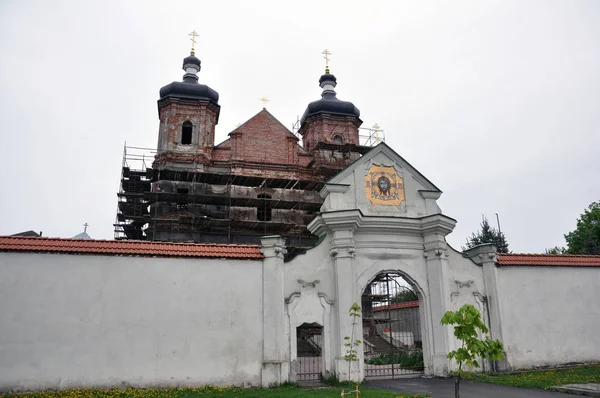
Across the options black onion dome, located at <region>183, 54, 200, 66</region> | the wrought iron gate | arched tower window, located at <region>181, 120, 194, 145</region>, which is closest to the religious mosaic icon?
the wrought iron gate

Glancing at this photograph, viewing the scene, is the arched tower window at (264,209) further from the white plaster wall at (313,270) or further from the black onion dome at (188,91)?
the white plaster wall at (313,270)

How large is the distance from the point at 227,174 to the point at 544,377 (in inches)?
701

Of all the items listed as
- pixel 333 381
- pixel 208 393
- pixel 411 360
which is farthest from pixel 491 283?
pixel 208 393

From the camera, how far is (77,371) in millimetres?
11344

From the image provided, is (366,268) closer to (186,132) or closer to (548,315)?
(548,315)

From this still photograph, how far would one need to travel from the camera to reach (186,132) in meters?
28.0

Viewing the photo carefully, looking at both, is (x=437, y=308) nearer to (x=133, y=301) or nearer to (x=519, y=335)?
(x=519, y=335)

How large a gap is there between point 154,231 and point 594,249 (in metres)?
24.6

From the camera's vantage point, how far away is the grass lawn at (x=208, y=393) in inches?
413

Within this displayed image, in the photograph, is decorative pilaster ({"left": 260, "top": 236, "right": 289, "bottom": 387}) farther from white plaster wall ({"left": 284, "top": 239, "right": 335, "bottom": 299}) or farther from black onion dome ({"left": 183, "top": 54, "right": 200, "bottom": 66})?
black onion dome ({"left": 183, "top": 54, "right": 200, "bottom": 66})

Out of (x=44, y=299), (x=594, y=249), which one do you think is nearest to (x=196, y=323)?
(x=44, y=299)

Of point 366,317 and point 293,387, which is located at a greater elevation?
point 366,317

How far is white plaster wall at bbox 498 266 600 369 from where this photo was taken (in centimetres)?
1476

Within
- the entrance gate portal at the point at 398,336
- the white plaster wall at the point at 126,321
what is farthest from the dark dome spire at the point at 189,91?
the white plaster wall at the point at 126,321
